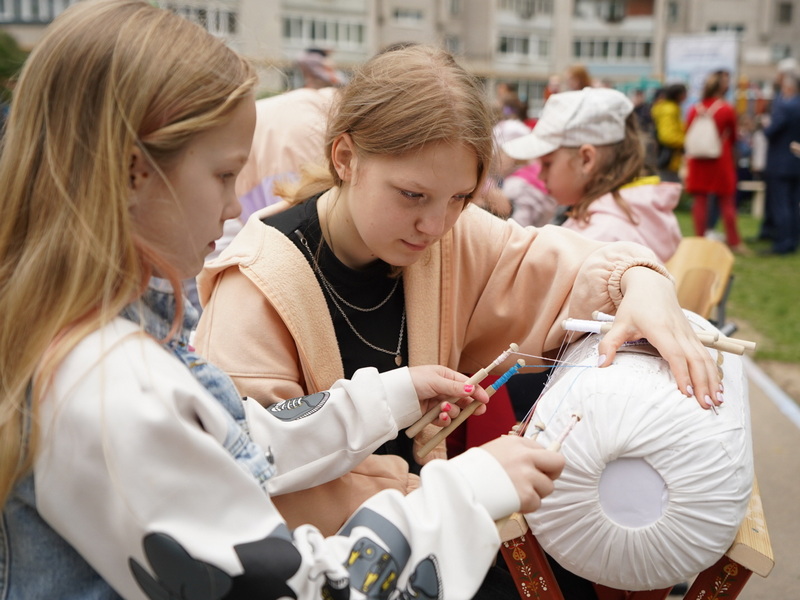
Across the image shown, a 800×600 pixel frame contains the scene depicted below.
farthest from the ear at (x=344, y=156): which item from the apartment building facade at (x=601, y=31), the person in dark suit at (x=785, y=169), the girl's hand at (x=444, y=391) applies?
the apartment building facade at (x=601, y=31)

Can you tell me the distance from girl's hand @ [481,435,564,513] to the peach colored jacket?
0.40 m

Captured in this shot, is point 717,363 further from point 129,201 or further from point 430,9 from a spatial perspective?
point 430,9

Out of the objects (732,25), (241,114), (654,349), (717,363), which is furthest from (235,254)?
(732,25)

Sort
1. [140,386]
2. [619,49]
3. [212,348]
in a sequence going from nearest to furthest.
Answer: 1. [140,386]
2. [212,348]
3. [619,49]

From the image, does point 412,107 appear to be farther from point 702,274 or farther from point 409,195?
point 702,274

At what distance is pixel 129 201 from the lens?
106cm

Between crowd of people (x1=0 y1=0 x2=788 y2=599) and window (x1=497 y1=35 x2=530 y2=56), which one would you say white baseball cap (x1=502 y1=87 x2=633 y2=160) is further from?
window (x1=497 y1=35 x2=530 y2=56)

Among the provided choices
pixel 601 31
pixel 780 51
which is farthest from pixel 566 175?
pixel 780 51

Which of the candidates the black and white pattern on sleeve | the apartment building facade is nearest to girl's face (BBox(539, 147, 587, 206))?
the black and white pattern on sleeve

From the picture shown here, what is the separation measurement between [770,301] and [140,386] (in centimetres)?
647

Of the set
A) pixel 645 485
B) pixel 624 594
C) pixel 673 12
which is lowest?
pixel 624 594

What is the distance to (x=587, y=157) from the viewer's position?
314 cm

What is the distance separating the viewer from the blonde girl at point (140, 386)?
0.97 metres

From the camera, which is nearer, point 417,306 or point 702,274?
point 417,306
